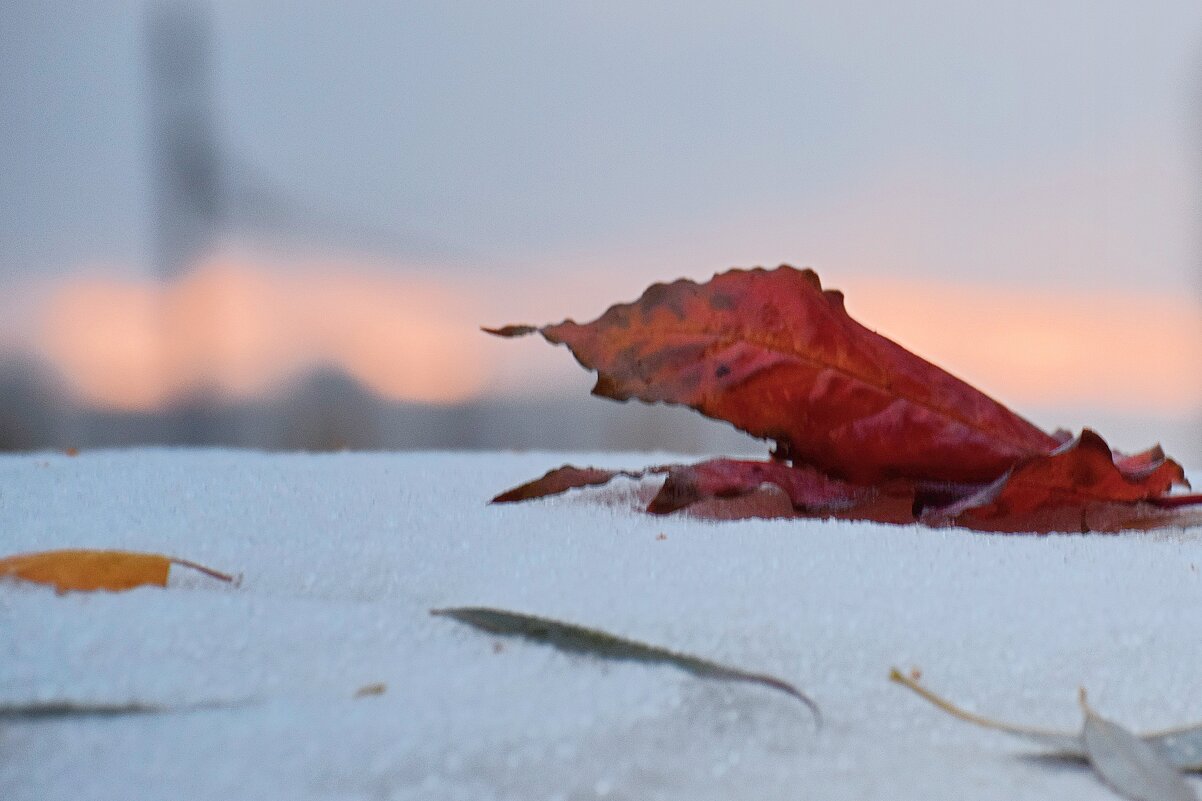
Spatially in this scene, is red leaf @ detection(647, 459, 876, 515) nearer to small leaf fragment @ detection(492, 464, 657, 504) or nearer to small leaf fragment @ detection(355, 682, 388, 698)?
small leaf fragment @ detection(492, 464, 657, 504)

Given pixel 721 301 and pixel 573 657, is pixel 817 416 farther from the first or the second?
pixel 573 657

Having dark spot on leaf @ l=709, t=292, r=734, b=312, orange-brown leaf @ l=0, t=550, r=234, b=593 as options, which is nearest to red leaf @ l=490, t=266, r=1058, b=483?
dark spot on leaf @ l=709, t=292, r=734, b=312

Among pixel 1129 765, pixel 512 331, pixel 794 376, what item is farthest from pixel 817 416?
pixel 1129 765

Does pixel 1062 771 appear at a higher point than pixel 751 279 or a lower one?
lower

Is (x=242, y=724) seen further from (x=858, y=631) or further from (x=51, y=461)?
(x=51, y=461)

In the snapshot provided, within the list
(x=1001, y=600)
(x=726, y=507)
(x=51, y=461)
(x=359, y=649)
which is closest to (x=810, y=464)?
(x=726, y=507)

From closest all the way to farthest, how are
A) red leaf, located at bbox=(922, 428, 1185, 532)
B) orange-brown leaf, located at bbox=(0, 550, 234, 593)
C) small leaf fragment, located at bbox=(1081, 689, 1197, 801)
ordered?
small leaf fragment, located at bbox=(1081, 689, 1197, 801) < orange-brown leaf, located at bbox=(0, 550, 234, 593) < red leaf, located at bbox=(922, 428, 1185, 532)

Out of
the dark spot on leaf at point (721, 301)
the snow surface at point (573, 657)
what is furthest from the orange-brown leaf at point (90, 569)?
the dark spot on leaf at point (721, 301)
